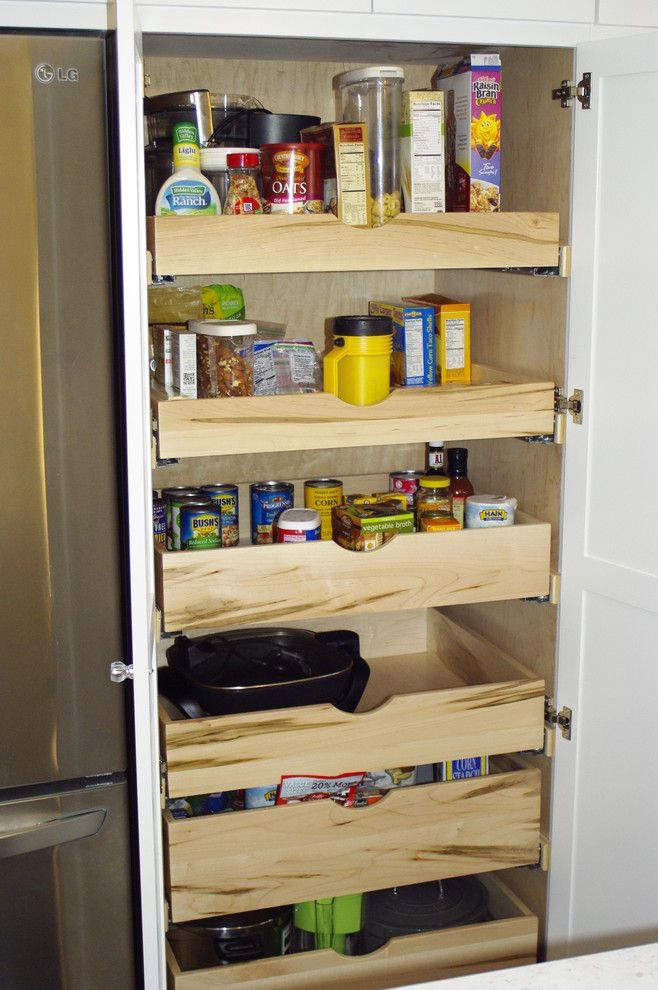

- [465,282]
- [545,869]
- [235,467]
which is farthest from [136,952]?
[465,282]

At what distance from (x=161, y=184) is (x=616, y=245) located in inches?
27.7

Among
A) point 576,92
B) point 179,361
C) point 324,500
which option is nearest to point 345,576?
point 324,500

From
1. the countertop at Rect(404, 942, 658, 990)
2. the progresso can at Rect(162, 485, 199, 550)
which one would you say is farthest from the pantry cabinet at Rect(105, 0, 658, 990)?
the countertop at Rect(404, 942, 658, 990)

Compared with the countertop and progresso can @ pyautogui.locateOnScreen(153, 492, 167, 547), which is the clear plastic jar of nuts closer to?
progresso can @ pyautogui.locateOnScreen(153, 492, 167, 547)

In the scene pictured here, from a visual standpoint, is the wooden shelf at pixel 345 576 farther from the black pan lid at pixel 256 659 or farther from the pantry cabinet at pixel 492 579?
the black pan lid at pixel 256 659

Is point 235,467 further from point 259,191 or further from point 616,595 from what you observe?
point 616,595

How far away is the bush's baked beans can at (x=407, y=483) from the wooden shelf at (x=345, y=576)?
219 mm

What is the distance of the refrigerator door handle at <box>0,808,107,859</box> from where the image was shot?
1.56 metres

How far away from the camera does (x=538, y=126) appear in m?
1.85

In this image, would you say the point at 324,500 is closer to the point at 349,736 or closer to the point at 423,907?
the point at 349,736

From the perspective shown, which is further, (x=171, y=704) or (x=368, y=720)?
(x=171, y=704)

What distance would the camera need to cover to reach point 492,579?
6.12 ft

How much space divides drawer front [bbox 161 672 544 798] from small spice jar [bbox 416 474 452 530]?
0.31 meters

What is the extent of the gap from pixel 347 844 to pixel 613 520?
0.69 m
